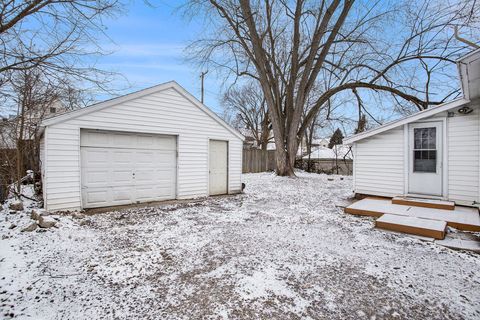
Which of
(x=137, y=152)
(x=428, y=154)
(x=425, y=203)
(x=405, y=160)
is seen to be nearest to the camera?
(x=425, y=203)

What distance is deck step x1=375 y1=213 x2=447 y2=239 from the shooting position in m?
4.28

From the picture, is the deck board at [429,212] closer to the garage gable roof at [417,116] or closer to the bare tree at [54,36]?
the garage gable roof at [417,116]

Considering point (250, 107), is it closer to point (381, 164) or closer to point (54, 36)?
point (381, 164)

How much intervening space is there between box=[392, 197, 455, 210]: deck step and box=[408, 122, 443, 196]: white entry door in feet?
1.36

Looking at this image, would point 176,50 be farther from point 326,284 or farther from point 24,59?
point 326,284

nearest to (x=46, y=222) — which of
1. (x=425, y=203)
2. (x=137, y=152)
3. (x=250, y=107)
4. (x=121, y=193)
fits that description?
(x=121, y=193)

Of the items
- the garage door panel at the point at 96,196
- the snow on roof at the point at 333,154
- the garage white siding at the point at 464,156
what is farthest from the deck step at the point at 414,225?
the snow on roof at the point at 333,154

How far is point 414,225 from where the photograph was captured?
4.57m

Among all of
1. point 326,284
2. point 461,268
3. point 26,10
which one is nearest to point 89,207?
point 26,10

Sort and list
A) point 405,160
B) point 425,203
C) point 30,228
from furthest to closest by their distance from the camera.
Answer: point 405,160, point 425,203, point 30,228

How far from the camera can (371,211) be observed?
582cm

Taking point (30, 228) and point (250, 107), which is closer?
point (30, 228)

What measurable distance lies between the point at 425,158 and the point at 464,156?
2.66ft

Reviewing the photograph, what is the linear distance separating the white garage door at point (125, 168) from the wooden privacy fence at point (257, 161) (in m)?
10.1
